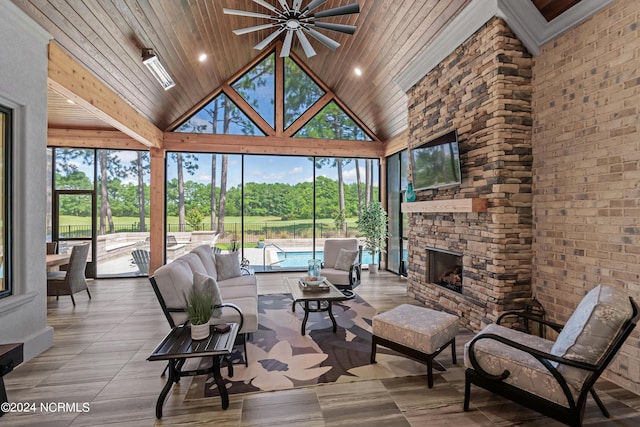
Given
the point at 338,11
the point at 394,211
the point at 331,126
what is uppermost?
the point at 338,11

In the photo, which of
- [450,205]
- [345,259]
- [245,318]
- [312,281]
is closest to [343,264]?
[345,259]

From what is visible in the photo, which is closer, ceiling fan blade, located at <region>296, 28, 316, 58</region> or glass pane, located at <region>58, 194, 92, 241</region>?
ceiling fan blade, located at <region>296, 28, 316, 58</region>

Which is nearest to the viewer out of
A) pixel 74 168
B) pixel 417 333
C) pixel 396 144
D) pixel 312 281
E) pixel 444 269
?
pixel 417 333

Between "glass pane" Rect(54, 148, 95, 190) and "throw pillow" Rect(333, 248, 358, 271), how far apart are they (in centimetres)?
569

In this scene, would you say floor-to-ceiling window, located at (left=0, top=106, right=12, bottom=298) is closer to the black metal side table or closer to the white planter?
the black metal side table

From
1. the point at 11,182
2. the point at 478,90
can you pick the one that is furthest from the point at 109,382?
the point at 478,90

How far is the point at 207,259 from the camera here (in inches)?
171

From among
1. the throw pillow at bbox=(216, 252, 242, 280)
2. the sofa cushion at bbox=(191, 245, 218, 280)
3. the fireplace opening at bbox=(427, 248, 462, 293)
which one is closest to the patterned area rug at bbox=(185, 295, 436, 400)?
the throw pillow at bbox=(216, 252, 242, 280)

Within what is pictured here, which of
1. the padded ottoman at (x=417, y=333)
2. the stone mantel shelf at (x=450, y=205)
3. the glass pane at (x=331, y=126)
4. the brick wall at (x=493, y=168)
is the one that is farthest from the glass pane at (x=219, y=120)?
the padded ottoman at (x=417, y=333)

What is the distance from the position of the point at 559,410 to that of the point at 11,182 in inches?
197

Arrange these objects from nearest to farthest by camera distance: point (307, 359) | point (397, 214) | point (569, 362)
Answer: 1. point (569, 362)
2. point (307, 359)
3. point (397, 214)

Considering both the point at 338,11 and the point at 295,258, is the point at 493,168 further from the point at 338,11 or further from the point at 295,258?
the point at 295,258

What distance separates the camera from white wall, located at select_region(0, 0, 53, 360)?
9.23ft

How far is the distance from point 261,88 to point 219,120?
1213 millimetres
